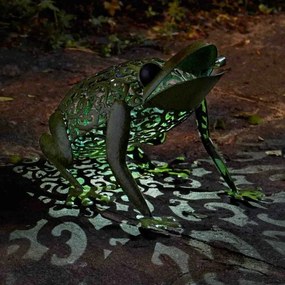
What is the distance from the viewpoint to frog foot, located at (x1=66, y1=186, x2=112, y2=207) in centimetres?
351

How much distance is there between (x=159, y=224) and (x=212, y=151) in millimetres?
549

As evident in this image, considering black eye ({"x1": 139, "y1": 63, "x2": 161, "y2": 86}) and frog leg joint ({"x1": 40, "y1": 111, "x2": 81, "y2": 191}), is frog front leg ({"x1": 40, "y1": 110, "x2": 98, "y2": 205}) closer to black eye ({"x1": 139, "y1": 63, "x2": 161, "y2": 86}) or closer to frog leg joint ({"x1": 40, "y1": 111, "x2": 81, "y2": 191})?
frog leg joint ({"x1": 40, "y1": 111, "x2": 81, "y2": 191})

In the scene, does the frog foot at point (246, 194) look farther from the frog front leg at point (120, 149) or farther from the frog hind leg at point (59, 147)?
the frog hind leg at point (59, 147)

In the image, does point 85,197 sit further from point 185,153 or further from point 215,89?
point 215,89

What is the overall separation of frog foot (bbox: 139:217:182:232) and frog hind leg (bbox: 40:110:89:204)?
500mm

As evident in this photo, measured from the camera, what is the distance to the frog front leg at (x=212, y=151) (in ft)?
11.5

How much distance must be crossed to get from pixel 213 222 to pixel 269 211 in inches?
13.9

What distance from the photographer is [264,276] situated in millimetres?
2869

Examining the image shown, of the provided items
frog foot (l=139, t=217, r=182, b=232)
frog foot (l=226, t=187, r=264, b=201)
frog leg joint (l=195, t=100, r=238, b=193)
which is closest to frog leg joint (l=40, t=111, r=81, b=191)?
frog foot (l=139, t=217, r=182, b=232)

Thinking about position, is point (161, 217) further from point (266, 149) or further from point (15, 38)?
point (15, 38)

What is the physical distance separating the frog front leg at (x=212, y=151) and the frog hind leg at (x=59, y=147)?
2.29ft

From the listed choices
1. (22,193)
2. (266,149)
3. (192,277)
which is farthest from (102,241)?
(266,149)

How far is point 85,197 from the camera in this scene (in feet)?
11.6

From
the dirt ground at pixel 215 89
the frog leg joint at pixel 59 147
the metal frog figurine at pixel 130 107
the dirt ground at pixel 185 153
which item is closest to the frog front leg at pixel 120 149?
the metal frog figurine at pixel 130 107
